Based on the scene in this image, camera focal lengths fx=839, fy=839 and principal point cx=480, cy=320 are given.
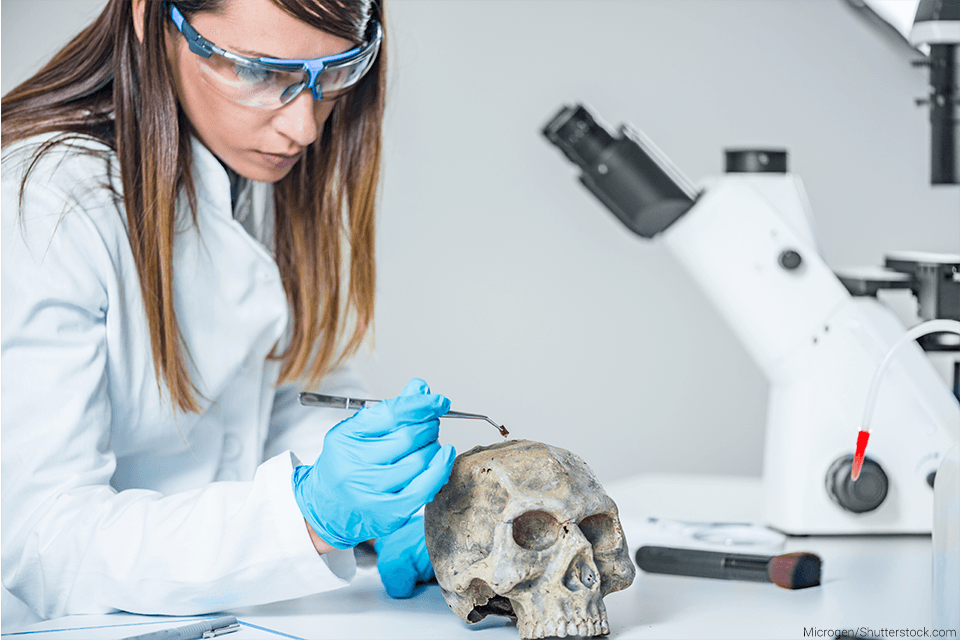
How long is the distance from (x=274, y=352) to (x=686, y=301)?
97cm

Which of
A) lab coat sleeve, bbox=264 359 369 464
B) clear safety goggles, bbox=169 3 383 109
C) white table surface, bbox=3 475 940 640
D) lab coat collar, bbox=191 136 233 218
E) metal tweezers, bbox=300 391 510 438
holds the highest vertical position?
clear safety goggles, bbox=169 3 383 109

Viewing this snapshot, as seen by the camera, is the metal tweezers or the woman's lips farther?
the woman's lips

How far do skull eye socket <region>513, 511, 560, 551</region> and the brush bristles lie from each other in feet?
1.08

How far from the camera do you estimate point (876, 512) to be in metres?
1.17

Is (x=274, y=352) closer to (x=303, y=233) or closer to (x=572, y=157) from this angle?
(x=303, y=233)

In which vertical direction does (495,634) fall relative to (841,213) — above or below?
below

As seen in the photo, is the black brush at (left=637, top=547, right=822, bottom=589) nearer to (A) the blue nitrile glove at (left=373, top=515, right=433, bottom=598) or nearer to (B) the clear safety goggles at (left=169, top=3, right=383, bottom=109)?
(A) the blue nitrile glove at (left=373, top=515, right=433, bottom=598)

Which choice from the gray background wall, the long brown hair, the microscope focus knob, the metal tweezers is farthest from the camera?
the gray background wall

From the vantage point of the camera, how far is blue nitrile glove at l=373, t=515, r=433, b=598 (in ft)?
2.92

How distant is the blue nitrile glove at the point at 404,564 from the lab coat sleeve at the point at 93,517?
0.06 m

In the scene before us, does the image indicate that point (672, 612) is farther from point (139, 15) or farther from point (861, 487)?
point (139, 15)

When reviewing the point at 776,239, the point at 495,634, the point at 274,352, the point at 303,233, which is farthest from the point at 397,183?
the point at 495,634

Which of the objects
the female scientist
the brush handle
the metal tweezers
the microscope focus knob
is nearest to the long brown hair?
the female scientist

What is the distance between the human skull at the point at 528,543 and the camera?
725 millimetres
